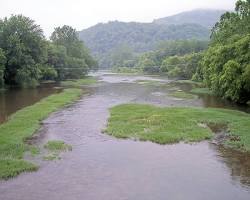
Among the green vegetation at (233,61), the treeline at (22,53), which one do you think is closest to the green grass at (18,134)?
the green vegetation at (233,61)

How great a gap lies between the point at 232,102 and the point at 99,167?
118ft

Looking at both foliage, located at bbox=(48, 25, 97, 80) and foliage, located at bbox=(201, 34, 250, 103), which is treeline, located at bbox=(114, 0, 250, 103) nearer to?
foliage, located at bbox=(201, 34, 250, 103)

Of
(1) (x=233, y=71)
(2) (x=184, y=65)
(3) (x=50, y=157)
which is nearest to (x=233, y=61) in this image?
(1) (x=233, y=71)

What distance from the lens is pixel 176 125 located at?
3628 cm

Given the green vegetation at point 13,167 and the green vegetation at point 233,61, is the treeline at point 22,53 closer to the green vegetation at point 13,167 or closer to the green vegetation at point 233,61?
the green vegetation at point 233,61

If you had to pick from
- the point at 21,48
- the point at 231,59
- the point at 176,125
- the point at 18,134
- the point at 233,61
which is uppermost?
the point at 21,48

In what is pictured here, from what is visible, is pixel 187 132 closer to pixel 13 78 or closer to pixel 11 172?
pixel 11 172

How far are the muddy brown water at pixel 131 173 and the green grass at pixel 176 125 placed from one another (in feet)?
4.79

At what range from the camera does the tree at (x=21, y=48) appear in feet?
256

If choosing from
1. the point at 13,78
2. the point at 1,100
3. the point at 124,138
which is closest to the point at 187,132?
the point at 124,138

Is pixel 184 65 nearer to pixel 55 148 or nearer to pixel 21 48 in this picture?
pixel 21 48

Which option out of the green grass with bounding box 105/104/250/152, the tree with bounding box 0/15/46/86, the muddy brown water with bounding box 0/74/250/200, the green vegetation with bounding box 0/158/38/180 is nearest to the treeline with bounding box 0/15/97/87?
the tree with bounding box 0/15/46/86

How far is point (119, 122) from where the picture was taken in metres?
38.2

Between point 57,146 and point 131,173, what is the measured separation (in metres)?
7.82
